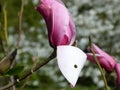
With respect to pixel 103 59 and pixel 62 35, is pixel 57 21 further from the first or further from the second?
pixel 103 59

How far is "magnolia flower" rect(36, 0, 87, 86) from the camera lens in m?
0.86

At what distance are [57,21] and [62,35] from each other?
0.09 feet

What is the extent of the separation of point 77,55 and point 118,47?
5389mm

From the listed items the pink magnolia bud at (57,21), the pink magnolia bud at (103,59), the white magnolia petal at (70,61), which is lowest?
the pink magnolia bud at (103,59)

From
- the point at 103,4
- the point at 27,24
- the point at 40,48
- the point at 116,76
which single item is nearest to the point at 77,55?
the point at 116,76

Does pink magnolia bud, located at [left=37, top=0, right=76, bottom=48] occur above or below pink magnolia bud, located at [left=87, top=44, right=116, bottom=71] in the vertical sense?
above

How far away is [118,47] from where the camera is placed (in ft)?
20.4

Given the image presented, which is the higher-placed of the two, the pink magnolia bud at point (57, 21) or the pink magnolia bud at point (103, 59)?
the pink magnolia bud at point (57, 21)

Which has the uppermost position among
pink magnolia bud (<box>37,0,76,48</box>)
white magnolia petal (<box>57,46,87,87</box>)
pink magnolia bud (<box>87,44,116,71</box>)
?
pink magnolia bud (<box>37,0,76,48</box>)

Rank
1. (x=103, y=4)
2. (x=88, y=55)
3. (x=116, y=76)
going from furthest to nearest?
(x=103, y=4)
(x=116, y=76)
(x=88, y=55)

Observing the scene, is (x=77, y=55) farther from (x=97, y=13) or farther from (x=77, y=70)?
(x=97, y=13)

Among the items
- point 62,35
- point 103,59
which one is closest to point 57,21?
point 62,35

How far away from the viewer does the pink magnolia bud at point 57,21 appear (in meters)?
0.89

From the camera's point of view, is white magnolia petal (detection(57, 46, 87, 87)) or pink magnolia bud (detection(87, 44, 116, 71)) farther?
pink magnolia bud (detection(87, 44, 116, 71))
